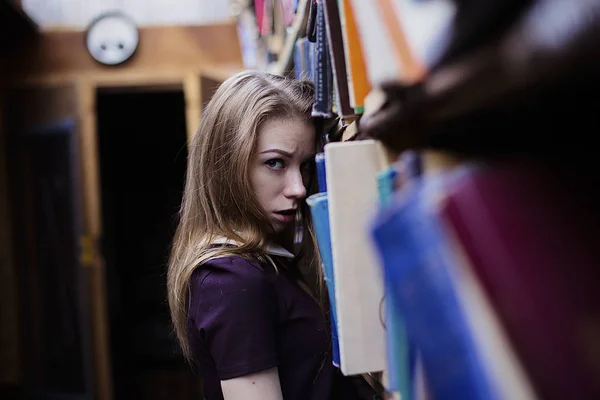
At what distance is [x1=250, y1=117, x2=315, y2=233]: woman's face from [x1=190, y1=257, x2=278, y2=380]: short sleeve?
0.44ft

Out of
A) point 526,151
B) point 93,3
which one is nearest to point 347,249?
point 526,151

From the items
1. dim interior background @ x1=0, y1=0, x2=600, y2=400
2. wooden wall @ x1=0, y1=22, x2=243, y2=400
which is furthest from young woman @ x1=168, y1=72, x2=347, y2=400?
wooden wall @ x1=0, y1=22, x2=243, y2=400

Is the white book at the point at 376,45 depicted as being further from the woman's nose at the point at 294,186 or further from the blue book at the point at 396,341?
the woman's nose at the point at 294,186

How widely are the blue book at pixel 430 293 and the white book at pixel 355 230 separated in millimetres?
239

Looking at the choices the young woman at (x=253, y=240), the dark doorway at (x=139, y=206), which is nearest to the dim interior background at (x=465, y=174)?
the young woman at (x=253, y=240)

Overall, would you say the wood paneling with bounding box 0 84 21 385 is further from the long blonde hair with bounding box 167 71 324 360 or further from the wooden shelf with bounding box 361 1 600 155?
the wooden shelf with bounding box 361 1 600 155

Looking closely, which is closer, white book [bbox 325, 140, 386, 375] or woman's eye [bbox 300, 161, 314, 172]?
white book [bbox 325, 140, 386, 375]

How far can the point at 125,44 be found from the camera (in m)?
3.75

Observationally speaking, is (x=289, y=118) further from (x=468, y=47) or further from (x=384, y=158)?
(x=468, y=47)

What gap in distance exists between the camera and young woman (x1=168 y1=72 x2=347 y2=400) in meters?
0.94

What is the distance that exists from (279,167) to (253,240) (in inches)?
5.3

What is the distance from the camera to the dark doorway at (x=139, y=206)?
484cm

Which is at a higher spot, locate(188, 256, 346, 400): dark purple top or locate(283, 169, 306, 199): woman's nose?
locate(283, 169, 306, 199): woman's nose

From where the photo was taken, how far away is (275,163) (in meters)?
1.06
